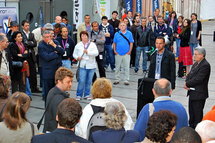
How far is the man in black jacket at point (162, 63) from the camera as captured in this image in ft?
26.8

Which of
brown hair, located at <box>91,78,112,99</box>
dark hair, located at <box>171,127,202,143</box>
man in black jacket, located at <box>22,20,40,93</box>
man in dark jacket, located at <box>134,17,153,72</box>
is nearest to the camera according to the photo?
dark hair, located at <box>171,127,202,143</box>

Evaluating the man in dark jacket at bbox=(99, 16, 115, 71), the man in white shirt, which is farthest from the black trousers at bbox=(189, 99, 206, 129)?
the man in dark jacket at bbox=(99, 16, 115, 71)

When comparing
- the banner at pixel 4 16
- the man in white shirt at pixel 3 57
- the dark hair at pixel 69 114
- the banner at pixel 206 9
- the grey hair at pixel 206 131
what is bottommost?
the grey hair at pixel 206 131

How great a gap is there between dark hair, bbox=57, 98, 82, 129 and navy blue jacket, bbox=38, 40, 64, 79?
5113 mm

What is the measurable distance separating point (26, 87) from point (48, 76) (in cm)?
145

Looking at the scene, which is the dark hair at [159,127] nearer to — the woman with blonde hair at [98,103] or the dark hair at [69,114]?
the dark hair at [69,114]

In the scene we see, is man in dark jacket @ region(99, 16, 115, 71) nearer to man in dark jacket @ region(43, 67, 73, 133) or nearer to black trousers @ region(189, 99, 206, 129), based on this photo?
black trousers @ region(189, 99, 206, 129)

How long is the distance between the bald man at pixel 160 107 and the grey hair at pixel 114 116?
0.88m

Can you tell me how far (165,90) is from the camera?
17.4ft

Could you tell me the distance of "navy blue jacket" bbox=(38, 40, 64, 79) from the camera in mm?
9047

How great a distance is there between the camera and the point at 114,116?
167 inches

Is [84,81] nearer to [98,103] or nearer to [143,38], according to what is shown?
[143,38]

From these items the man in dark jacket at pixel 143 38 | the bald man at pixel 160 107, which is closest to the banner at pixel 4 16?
the man in dark jacket at pixel 143 38

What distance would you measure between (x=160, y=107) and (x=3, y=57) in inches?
175
